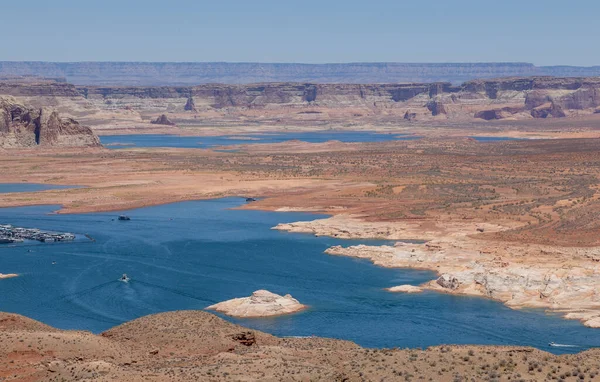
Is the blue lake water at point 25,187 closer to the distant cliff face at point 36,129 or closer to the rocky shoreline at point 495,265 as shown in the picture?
the rocky shoreline at point 495,265

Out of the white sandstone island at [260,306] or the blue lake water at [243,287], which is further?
the white sandstone island at [260,306]

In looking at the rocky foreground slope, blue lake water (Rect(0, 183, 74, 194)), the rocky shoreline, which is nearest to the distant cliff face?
blue lake water (Rect(0, 183, 74, 194))

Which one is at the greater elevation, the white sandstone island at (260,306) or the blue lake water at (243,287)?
the white sandstone island at (260,306)

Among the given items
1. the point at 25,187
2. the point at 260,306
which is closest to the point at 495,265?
the point at 260,306

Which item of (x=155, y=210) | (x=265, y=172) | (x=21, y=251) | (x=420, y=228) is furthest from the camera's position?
(x=265, y=172)

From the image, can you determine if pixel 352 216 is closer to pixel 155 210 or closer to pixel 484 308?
pixel 155 210

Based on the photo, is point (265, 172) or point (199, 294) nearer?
point (199, 294)

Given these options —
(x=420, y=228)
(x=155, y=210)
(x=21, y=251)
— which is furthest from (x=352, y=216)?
(x=21, y=251)

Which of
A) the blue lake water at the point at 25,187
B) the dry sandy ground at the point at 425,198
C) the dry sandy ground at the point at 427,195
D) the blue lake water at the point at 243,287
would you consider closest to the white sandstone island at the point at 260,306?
the blue lake water at the point at 243,287
